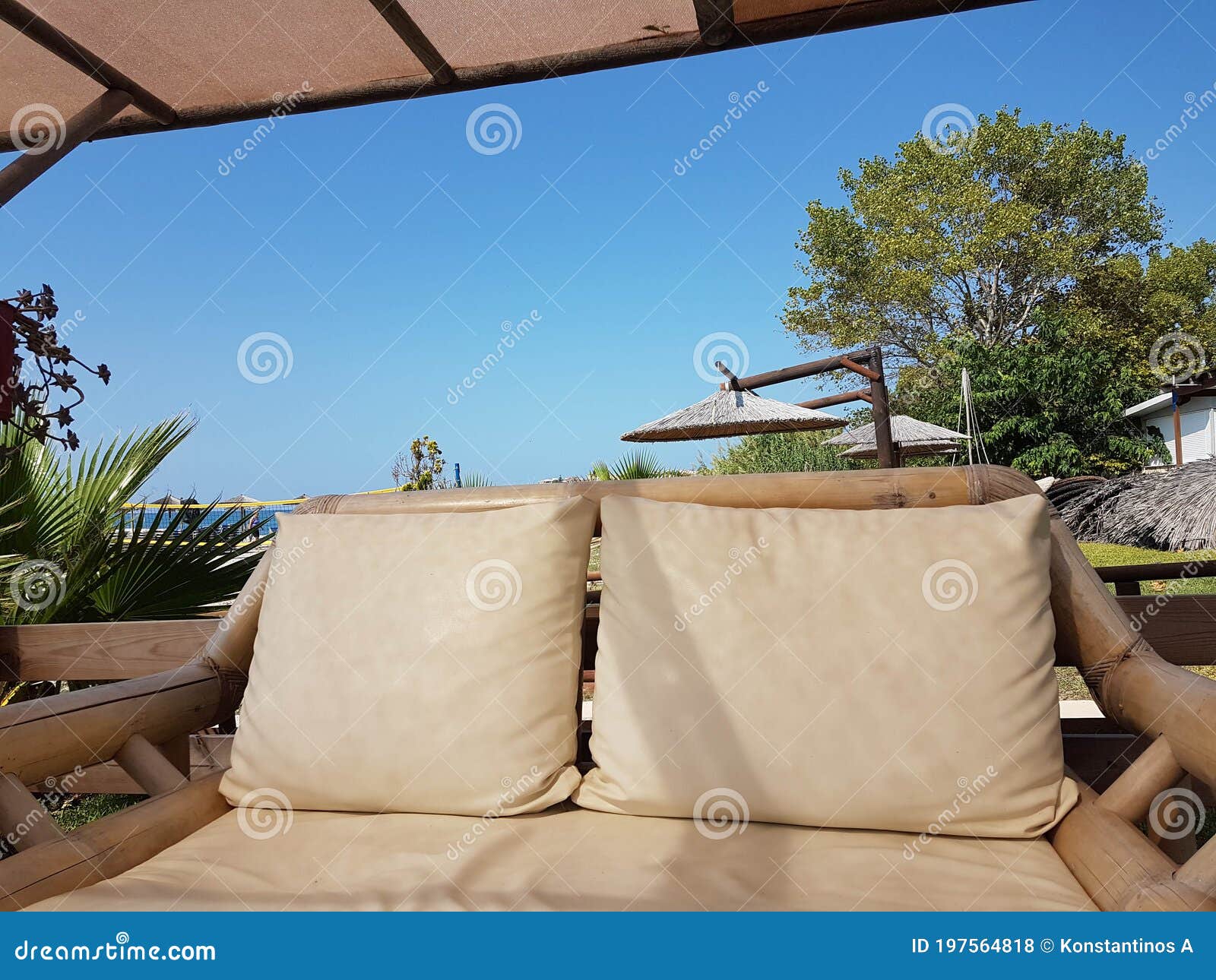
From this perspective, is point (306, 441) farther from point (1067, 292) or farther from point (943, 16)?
point (1067, 292)

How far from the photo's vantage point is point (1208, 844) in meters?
0.83

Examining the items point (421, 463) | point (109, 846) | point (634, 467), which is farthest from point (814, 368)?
point (634, 467)

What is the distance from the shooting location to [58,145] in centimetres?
187

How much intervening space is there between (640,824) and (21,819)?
0.87 meters

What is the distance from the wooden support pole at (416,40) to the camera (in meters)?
1.79

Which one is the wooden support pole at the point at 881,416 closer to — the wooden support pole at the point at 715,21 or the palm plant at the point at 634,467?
the wooden support pole at the point at 715,21

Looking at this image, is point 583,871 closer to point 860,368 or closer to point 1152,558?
point 860,368

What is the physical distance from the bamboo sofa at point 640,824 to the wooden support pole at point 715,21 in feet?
3.41

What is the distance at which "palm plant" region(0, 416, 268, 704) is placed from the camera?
86.1 inches

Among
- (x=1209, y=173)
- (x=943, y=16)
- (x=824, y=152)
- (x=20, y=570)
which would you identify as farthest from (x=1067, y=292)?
(x=20, y=570)

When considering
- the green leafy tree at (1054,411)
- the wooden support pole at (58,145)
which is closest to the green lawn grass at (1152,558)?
the green leafy tree at (1054,411)

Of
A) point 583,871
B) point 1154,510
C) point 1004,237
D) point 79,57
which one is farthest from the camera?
point 1004,237

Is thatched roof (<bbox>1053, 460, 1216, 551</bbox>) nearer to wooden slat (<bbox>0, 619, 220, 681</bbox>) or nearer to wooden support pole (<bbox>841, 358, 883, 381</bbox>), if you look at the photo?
wooden support pole (<bbox>841, 358, 883, 381</bbox>)
